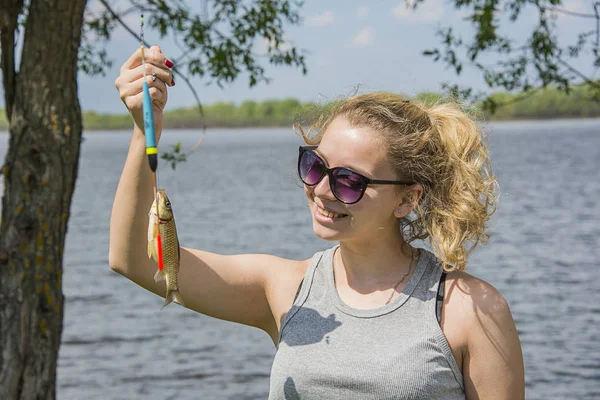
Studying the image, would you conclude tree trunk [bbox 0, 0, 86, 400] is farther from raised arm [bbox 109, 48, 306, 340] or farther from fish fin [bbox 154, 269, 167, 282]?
fish fin [bbox 154, 269, 167, 282]

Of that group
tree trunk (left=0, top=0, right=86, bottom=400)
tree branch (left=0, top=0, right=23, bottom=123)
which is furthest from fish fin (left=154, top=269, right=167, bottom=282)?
tree branch (left=0, top=0, right=23, bottom=123)

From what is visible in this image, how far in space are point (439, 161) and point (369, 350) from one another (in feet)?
2.52

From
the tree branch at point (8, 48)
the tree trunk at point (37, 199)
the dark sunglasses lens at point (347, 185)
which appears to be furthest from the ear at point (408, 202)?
the tree branch at point (8, 48)

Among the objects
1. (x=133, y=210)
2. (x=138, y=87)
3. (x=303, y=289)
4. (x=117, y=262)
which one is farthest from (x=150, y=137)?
(x=303, y=289)

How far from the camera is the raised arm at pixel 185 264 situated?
2.82 metres

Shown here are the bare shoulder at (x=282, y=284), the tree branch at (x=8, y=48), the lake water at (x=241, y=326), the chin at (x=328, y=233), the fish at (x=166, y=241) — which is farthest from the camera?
the lake water at (x=241, y=326)

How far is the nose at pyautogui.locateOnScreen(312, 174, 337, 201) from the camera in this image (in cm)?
297

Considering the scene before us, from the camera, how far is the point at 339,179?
117 inches

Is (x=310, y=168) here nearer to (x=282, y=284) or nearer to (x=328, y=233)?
(x=328, y=233)

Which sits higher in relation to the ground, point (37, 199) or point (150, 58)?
point (150, 58)

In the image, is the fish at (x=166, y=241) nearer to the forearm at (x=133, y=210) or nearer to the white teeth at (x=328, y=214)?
the forearm at (x=133, y=210)

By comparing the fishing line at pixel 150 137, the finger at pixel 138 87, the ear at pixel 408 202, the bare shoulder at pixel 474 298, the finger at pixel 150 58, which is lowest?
the bare shoulder at pixel 474 298

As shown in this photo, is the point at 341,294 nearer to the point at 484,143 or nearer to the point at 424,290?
the point at 424,290

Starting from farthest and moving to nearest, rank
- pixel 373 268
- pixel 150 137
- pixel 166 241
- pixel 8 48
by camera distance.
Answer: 1. pixel 8 48
2. pixel 373 268
3. pixel 166 241
4. pixel 150 137
